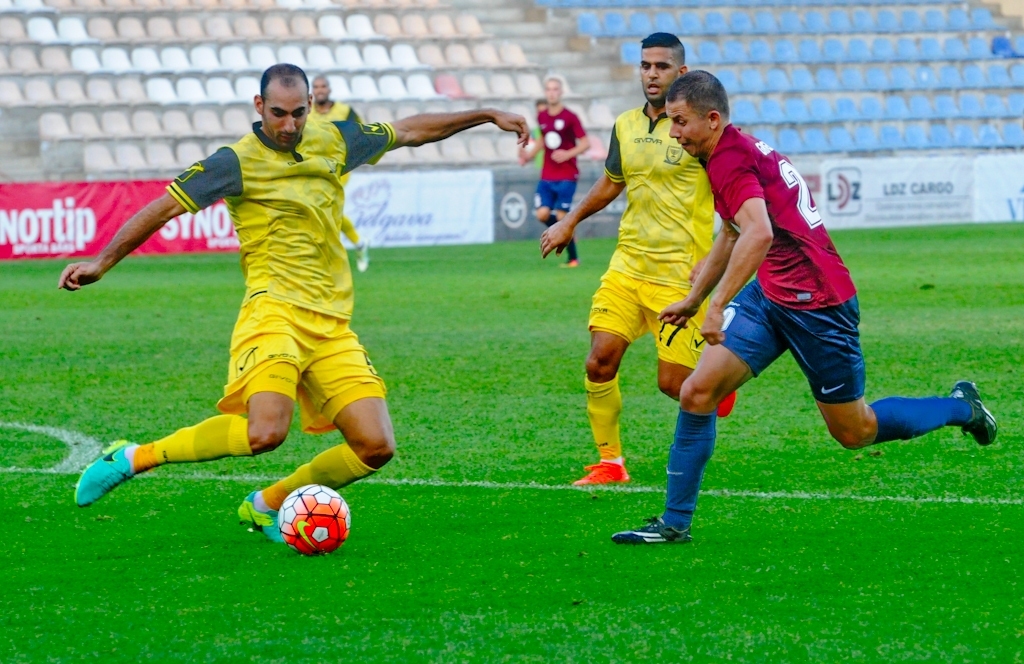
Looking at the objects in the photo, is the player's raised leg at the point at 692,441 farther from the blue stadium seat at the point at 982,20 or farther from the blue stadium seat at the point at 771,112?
the blue stadium seat at the point at 982,20

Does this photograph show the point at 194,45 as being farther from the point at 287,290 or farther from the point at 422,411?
the point at 287,290

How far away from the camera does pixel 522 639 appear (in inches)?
180

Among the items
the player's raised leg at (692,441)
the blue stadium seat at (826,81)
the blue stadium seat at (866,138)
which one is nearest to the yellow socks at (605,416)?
the player's raised leg at (692,441)

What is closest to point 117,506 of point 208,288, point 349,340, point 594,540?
point 349,340

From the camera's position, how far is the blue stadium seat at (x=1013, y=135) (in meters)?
32.8

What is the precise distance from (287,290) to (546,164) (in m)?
14.8

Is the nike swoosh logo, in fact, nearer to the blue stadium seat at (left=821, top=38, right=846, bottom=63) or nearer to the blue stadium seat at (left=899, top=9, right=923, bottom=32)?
the blue stadium seat at (left=821, top=38, right=846, bottom=63)

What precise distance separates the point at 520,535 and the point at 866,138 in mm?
27603

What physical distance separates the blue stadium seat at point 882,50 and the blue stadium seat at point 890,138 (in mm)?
2035

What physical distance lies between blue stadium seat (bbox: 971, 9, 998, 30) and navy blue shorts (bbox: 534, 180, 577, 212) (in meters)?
18.2

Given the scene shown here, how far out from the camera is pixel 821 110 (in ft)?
107

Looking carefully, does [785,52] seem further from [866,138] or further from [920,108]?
[920,108]

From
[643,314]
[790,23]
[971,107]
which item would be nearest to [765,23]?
[790,23]

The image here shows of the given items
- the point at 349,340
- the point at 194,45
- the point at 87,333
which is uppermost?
the point at 194,45
